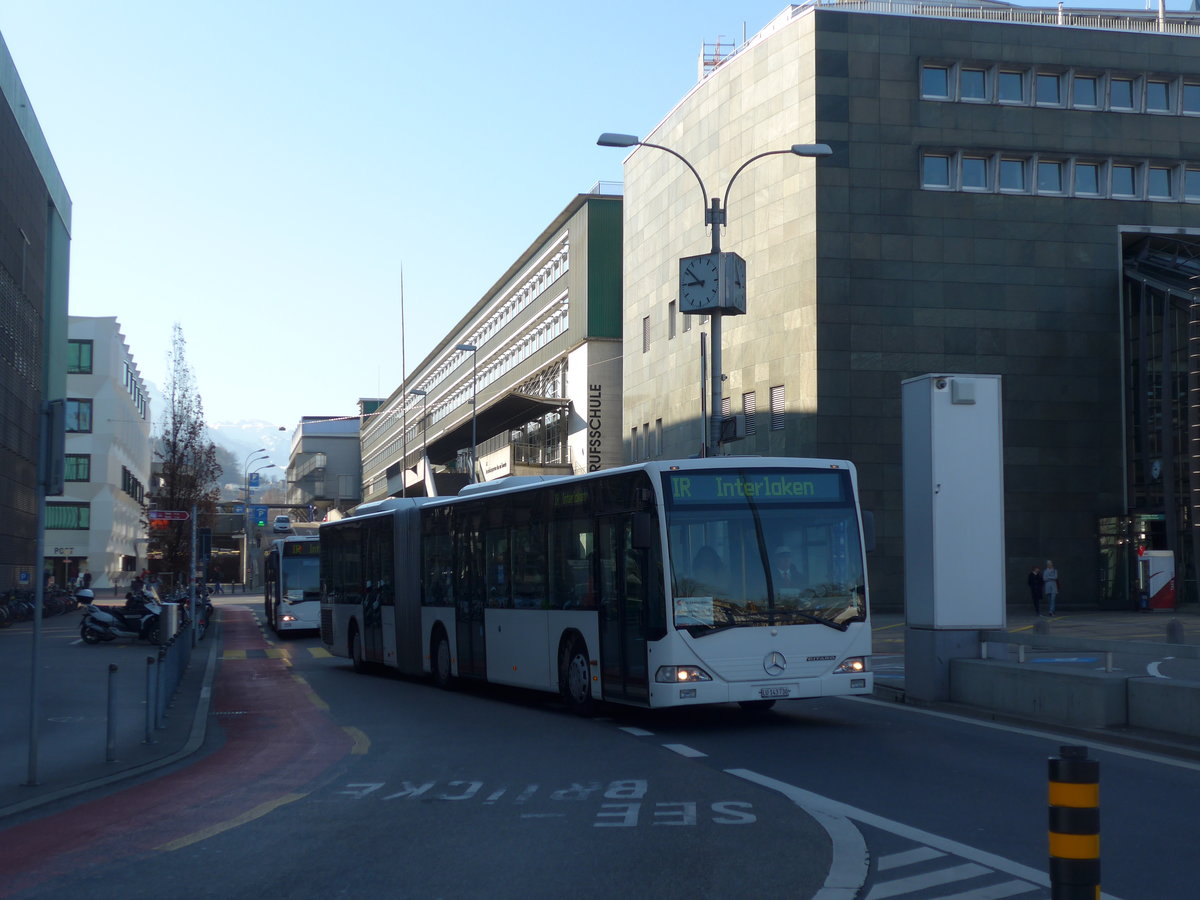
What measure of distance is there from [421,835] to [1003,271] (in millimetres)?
42358

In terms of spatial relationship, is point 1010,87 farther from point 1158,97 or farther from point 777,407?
point 777,407

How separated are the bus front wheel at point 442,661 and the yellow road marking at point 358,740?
5.16 meters

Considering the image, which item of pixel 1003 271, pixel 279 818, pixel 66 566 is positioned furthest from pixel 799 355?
pixel 66 566

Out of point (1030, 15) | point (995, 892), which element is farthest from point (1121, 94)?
point (995, 892)

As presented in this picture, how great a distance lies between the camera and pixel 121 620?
3594cm

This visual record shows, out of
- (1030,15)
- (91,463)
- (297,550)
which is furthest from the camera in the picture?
(91,463)

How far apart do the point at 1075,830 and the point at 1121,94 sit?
48.5 metres

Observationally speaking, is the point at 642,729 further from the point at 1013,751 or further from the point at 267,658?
the point at 267,658

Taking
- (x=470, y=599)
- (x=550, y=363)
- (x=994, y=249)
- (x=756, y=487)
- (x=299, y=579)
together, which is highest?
(x=994, y=249)

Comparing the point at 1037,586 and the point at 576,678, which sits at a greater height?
the point at 1037,586

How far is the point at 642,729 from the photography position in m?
15.3

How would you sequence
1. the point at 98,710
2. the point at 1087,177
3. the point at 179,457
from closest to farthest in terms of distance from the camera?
the point at 98,710, the point at 1087,177, the point at 179,457

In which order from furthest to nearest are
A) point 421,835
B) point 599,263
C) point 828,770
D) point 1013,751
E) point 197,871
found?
1. point 599,263
2. point 1013,751
3. point 828,770
4. point 421,835
5. point 197,871

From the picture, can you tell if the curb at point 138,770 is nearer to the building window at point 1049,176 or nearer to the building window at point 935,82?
the building window at point 935,82
